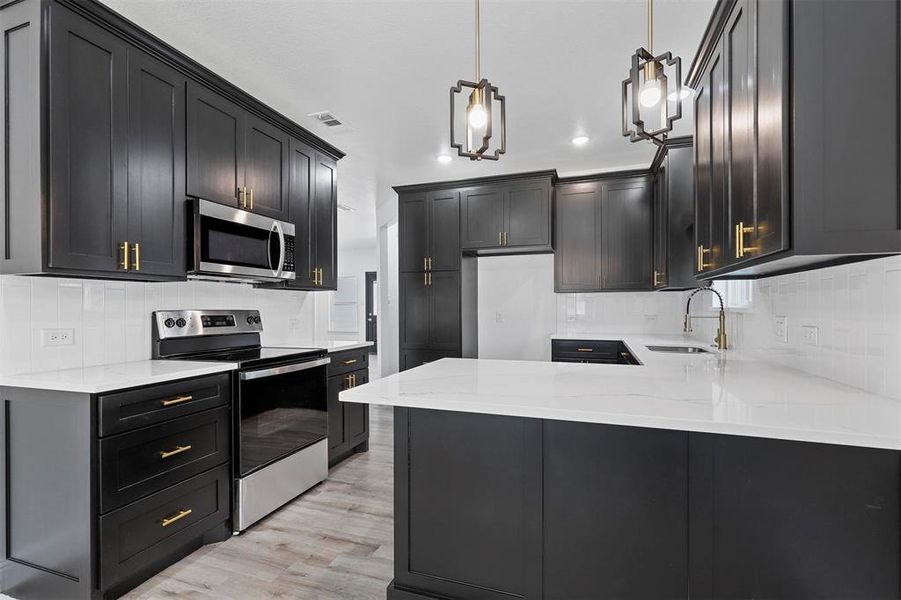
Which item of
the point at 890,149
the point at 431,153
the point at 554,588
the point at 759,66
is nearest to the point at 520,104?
the point at 431,153

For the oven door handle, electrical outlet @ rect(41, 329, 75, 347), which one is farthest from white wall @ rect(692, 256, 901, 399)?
electrical outlet @ rect(41, 329, 75, 347)

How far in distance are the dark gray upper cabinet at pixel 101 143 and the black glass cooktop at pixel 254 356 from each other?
1.76 ft

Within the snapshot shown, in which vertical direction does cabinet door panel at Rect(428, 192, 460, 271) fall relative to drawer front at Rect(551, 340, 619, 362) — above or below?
above

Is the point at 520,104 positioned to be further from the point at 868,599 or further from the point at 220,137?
the point at 868,599

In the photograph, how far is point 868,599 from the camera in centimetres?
119

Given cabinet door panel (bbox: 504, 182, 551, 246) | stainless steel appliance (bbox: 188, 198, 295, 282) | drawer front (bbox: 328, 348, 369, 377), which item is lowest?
drawer front (bbox: 328, 348, 369, 377)

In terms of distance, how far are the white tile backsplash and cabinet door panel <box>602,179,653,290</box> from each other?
139 inches

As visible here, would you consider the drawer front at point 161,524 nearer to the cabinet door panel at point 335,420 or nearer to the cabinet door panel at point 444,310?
the cabinet door panel at point 335,420

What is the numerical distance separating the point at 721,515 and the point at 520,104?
266 centimetres

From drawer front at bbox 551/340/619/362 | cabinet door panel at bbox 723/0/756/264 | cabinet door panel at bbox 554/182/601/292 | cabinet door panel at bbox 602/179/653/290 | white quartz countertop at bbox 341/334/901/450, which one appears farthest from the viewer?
cabinet door panel at bbox 554/182/601/292

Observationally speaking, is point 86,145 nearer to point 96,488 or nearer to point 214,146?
point 214,146

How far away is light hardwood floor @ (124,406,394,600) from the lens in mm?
1925

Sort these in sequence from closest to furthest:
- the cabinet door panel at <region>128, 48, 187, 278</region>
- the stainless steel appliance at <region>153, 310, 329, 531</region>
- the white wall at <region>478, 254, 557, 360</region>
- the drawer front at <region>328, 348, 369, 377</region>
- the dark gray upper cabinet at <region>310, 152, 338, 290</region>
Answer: the cabinet door panel at <region>128, 48, 187, 278</region> < the stainless steel appliance at <region>153, 310, 329, 531</region> < the drawer front at <region>328, 348, 369, 377</region> < the dark gray upper cabinet at <region>310, 152, 338, 290</region> < the white wall at <region>478, 254, 557, 360</region>

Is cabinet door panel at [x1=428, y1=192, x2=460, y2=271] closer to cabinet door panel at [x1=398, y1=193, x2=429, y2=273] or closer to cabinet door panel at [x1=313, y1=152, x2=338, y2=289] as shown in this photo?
cabinet door panel at [x1=398, y1=193, x2=429, y2=273]
